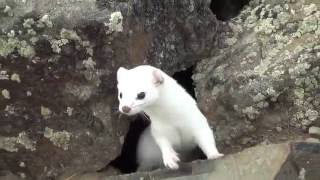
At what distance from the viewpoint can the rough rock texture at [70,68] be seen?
13.3 feet

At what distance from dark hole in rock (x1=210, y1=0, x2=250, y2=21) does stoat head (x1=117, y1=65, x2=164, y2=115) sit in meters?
1.41

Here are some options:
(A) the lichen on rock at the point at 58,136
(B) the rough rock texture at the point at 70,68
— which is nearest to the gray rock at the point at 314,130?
(B) the rough rock texture at the point at 70,68

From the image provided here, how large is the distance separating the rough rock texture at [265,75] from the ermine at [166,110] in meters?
0.27

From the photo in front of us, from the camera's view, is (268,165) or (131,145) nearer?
(268,165)

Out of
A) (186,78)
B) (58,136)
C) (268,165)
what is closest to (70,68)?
(58,136)

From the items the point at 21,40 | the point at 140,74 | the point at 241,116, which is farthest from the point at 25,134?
the point at 241,116

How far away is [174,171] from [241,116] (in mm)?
754

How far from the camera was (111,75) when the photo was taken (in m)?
4.18

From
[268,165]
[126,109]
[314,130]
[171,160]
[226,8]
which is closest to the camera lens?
[268,165]

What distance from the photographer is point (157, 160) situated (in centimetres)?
462

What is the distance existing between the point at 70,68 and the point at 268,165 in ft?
4.78

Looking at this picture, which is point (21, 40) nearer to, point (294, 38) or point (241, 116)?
point (241, 116)

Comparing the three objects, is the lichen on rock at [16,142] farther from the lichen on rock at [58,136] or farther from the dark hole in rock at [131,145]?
the dark hole in rock at [131,145]

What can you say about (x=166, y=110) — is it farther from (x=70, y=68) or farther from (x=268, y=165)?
(x=268, y=165)
